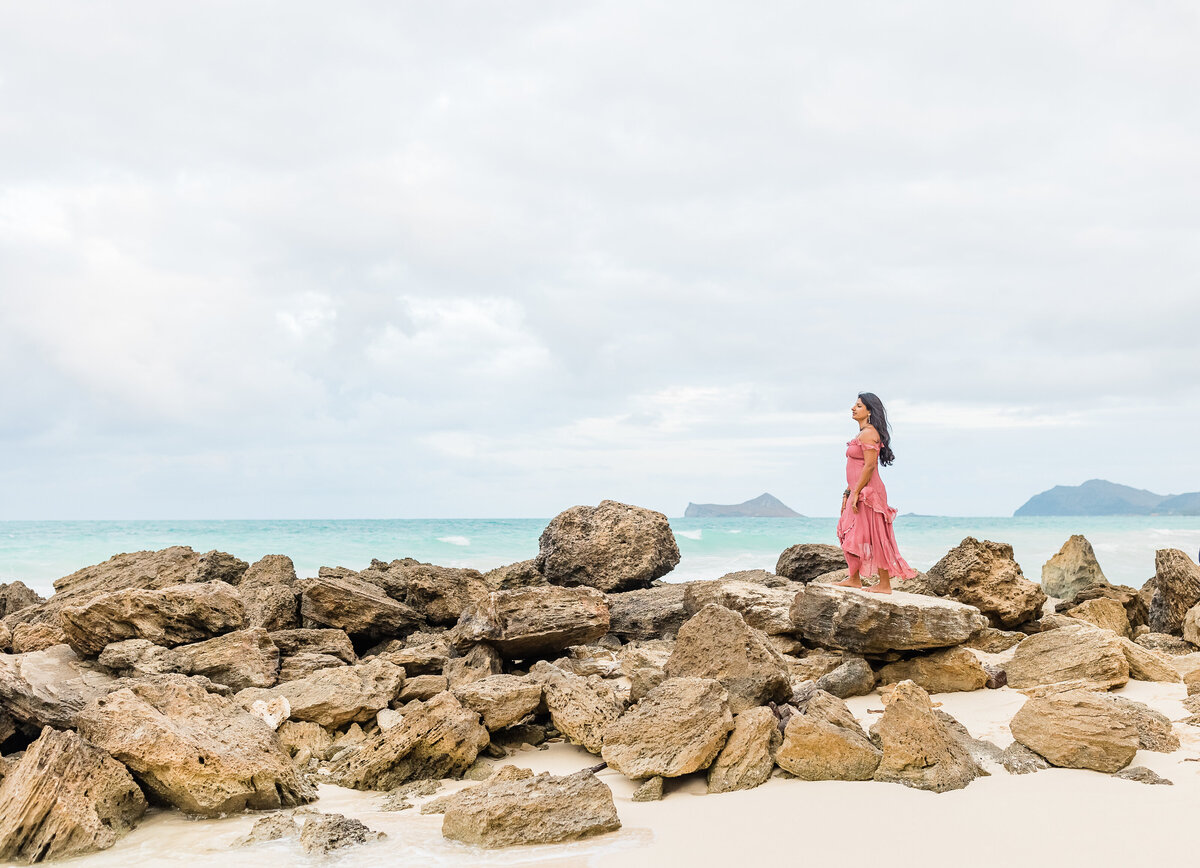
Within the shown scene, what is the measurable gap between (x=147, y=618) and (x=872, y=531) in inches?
266

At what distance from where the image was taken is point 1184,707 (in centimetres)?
612

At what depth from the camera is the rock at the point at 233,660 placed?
6.96 metres

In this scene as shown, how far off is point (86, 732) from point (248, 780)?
1.03 metres

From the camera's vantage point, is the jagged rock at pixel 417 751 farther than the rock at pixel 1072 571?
No

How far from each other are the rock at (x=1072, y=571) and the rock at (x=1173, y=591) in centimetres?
347

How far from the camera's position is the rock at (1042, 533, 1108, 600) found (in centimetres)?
1408

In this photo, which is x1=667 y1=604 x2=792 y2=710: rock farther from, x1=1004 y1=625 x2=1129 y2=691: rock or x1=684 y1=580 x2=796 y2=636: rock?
x1=1004 y1=625 x2=1129 y2=691: rock

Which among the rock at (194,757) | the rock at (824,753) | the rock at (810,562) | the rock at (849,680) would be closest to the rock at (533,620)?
the rock at (849,680)

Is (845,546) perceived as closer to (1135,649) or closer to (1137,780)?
(1135,649)

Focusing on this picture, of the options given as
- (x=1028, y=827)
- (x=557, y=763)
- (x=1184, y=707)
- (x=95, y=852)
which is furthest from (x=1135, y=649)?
(x=95, y=852)

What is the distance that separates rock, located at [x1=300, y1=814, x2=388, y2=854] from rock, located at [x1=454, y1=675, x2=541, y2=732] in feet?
5.01

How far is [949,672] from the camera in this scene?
6984 millimetres

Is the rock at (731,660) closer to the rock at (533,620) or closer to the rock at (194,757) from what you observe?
the rock at (533,620)

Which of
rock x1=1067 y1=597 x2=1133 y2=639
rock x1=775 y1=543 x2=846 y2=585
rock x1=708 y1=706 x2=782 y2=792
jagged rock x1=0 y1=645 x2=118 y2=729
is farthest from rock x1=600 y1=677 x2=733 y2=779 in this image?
rock x1=775 y1=543 x2=846 y2=585
